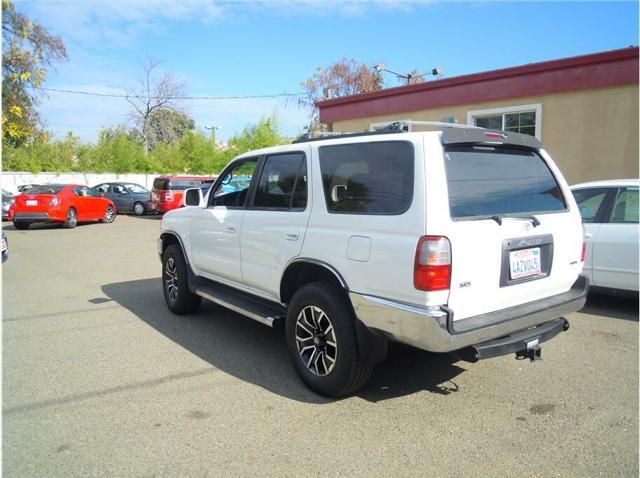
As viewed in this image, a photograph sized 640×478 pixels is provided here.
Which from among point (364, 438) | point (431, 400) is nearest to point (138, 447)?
point (364, 438)

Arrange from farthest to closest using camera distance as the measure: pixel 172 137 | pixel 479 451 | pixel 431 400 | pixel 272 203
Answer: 1. pixel 172 137
2. pixel 272 203
3. pixel 431 400
4. pixel 479 451

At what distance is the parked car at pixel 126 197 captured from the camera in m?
22.6

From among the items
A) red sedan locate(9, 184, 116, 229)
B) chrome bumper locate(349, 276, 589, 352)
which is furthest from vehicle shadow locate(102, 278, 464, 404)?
red sedan locate(9, 184, 116, 229)

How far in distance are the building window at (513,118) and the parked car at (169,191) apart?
11234 millimetres

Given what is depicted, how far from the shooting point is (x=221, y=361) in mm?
4535

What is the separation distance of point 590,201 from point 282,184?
4.15 m

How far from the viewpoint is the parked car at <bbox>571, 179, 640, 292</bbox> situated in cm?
568

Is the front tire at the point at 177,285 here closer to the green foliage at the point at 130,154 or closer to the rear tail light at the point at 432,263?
the rear tail light at the point at 432,263

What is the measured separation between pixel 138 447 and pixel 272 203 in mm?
2238

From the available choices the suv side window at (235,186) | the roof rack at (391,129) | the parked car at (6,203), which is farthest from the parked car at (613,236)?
the parked car at (6,203)

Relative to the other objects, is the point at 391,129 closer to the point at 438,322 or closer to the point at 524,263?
the point at 524,263

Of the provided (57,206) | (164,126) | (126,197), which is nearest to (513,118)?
(57,206)

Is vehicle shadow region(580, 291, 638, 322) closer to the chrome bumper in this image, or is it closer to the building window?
the chrome bumper

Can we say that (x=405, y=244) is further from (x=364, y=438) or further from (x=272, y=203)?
(x=272, y=203)
